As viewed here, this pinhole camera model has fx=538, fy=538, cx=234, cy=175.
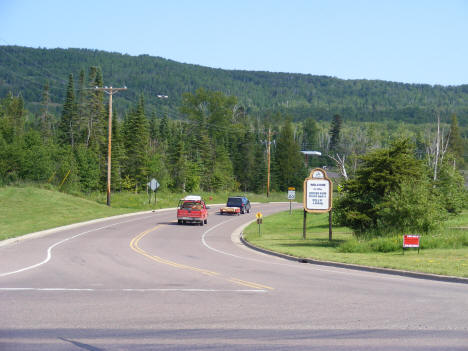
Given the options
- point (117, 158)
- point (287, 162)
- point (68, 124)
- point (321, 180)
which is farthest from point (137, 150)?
point (321, 180)

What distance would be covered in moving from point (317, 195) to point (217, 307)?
1976 cm

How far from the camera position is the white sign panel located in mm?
29047

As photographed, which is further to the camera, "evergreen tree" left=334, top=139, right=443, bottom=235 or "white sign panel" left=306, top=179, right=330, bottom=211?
"white sign panel" left=306, top=179, right=330, bottom=211

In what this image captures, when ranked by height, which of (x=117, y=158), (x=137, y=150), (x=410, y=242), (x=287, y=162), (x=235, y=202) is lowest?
(x=235, y=202)

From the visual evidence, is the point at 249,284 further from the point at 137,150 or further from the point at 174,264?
the point at 137,150

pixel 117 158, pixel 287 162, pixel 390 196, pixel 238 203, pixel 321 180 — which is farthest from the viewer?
pixel 287 162

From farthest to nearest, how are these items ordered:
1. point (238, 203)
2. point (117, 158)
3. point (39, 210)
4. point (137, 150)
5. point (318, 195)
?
point (137, 150)
point (117, 158)
point (238, 203)
point (39, 210)
point (318, 195)

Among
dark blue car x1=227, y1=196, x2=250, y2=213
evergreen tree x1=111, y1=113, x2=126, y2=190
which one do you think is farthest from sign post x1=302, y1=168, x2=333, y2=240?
evergreen tree x1=111, y1=113, x2=126, y2=190

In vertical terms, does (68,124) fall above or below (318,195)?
above

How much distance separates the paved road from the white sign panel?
10464 millimetres

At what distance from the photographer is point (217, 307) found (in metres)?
10.0

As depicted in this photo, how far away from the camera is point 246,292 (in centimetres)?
1188

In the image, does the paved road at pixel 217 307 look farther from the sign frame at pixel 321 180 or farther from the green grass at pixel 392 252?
the sign frame at pixel 321 180

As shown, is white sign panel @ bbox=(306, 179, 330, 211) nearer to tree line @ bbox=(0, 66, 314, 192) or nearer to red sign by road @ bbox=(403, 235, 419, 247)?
red sign by road @ bbox=(403, 235, 419, 247)
